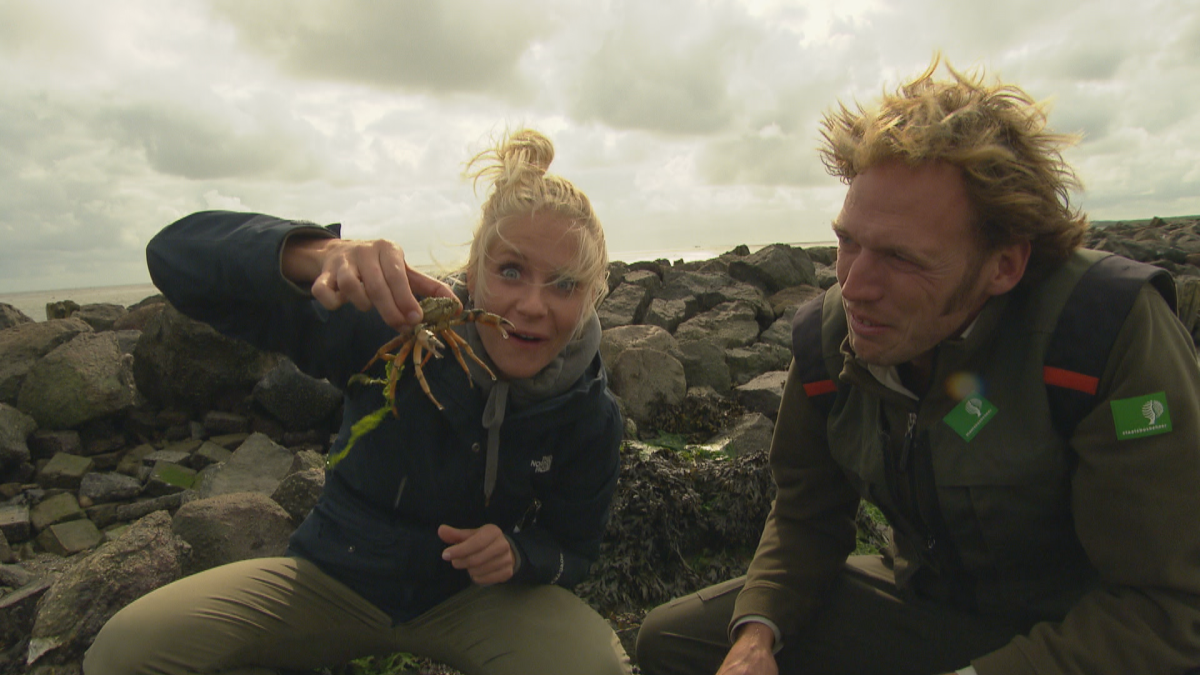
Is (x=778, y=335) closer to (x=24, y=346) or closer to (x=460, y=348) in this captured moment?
(x=460, y=348)

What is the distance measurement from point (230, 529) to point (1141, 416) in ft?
12.6

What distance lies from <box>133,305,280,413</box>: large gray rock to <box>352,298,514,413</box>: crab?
4255 mm

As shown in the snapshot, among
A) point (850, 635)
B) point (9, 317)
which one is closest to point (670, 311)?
point (850, 635)

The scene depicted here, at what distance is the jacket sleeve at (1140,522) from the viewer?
207 cm

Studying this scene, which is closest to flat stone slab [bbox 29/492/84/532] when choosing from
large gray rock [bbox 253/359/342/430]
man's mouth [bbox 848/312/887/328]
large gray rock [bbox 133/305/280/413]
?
large gray rock [bbox 133/305/280/413]

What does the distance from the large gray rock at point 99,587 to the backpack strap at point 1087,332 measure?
372 cm

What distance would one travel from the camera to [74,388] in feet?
19.6

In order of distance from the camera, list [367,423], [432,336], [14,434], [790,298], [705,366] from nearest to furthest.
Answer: [432,336] → [367,423] → [14,434] → [705,366] → [790,298]

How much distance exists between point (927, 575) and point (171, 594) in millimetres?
2664

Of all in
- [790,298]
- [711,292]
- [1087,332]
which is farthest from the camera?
[790,298]

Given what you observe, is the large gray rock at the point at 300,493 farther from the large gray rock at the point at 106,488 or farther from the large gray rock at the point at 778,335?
the large gray rock at the point at 778,335

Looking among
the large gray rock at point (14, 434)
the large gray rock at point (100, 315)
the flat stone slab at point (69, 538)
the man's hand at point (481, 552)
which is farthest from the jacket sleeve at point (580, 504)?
the large gray rock at point (100, 315)

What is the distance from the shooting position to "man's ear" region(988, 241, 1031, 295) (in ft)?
7.93

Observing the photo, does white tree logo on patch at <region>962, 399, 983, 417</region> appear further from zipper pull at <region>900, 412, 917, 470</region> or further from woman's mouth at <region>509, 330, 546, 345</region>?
woman's mouth at <region>509, 330, 546, 345</region>
